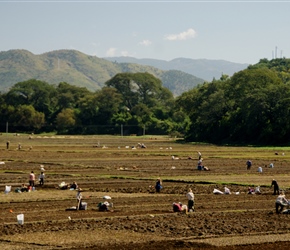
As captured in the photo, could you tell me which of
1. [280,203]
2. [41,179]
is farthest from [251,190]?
[41,179]

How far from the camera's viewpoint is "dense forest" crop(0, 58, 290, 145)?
117250mm

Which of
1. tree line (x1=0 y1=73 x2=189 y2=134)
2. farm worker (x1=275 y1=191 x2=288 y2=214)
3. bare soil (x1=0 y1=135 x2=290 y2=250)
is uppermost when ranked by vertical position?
tree line (x1=0 y1=73 x2=189 y2=134)

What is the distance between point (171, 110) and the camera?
Result: 186 metres

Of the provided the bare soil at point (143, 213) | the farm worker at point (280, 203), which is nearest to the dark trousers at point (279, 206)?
the farm worker at point (280, 203)

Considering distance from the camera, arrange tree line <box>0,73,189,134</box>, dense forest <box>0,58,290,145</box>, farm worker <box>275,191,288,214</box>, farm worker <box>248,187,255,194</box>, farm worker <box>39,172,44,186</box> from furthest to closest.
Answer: tree line <box>0,73,189,134</box>
dense forest <box>0,58,290,145</box>
farm worker <box>39,172,44,186</box>
farm worker <box>248,187,255,194</box>
farm worker <box>275,191,288,214</box>

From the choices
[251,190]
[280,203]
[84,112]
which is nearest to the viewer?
[280,203]

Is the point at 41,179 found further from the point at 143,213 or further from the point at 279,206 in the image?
the point at 279,206

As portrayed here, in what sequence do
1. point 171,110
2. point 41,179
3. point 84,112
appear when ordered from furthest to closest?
point 171,110
point 84,112
point 41,179

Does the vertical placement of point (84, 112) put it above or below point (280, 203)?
above

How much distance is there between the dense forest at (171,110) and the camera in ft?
385

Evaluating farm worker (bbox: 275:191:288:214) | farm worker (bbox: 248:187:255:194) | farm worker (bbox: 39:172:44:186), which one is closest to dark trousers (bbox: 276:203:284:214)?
farm worker (bbox: 275:191:288:214)

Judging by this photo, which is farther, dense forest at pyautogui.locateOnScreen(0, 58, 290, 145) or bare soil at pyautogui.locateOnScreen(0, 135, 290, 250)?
dense forest at pyautogui.locateOnScreen(0, 58, 290, 145)

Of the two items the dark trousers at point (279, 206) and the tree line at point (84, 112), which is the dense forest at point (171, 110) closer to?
the tree line at point (84, 112)

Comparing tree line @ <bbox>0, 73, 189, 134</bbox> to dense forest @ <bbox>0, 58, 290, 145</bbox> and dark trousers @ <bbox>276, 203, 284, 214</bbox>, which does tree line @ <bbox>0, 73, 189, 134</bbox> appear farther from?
dark trousers @ <bbox>276, 203, 284, 214</bbox>
